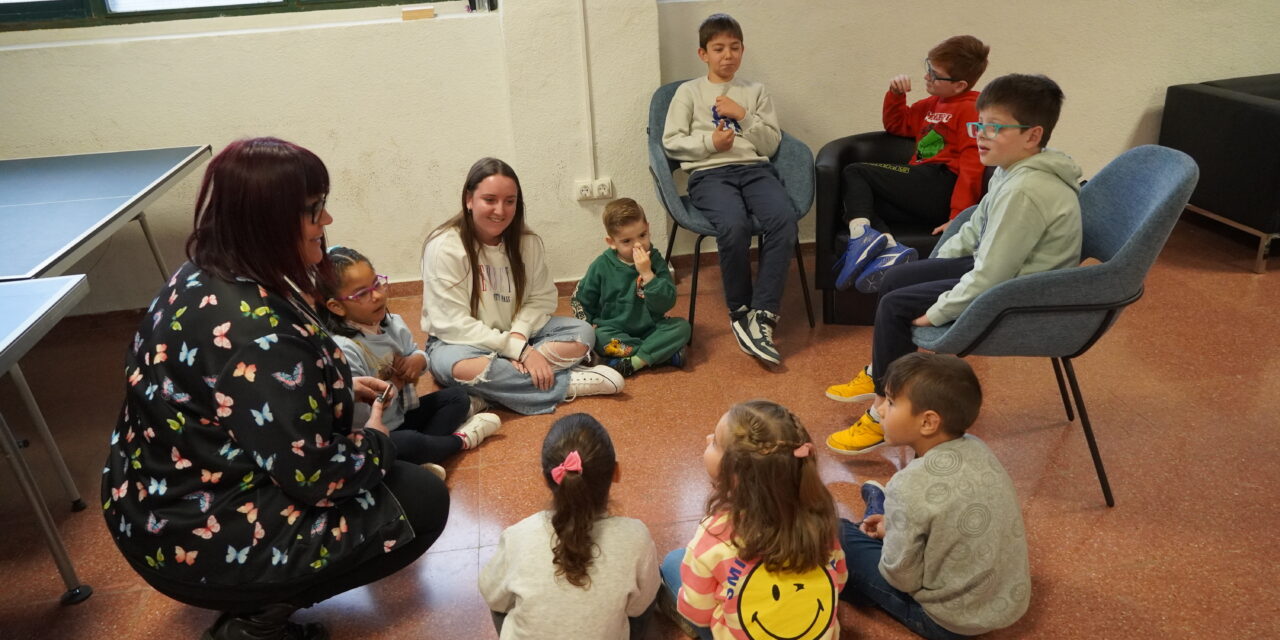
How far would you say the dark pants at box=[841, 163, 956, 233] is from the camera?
130 inches

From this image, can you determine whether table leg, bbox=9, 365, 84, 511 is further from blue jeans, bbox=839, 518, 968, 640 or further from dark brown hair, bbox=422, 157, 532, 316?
blue jeans, bbox=839, 518, 968, 640

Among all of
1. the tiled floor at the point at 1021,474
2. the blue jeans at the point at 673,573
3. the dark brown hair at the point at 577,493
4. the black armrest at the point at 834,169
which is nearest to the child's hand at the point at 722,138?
the black armrest at the point at 834,169

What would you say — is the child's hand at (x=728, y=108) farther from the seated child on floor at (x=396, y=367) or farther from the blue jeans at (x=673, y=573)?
the blue jeans at (x=673, y=573)

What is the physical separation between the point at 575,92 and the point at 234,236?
213 cm

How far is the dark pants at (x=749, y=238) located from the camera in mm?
3232

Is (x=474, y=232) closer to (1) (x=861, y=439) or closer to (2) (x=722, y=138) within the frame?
(2) (x=722, y=138)

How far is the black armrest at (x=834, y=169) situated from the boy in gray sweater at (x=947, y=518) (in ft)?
4.85

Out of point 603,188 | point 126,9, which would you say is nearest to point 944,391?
point 603,188

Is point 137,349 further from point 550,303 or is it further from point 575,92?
point 575,92

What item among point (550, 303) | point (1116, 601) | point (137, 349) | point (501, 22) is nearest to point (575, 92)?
point (501, 22)

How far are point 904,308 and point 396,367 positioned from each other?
4.73ft

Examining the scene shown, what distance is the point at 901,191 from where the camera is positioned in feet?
10.8

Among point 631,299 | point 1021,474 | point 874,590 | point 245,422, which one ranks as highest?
point 245,422

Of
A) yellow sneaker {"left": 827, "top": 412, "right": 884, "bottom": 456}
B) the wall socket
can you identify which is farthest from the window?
yellow sneaker {"left": 827, "top": 412, "right": 884, "bottom": 456}
